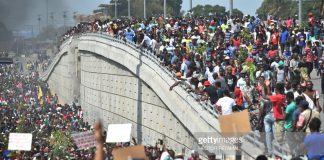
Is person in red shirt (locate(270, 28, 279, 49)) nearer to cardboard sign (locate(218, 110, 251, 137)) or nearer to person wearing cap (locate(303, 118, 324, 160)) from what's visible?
person wearing cap (locate(303, 118, 324, 160))

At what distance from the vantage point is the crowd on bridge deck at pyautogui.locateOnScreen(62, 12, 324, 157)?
55.8ft

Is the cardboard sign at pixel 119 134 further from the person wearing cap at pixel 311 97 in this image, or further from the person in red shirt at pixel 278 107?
the person wearing cap at pixel 311 97

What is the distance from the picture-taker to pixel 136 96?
3997cm

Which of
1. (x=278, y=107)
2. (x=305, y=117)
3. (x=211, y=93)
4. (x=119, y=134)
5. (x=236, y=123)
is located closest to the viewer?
(x=236, y=123)

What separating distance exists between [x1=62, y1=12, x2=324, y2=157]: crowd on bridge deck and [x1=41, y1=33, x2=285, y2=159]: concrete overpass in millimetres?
537

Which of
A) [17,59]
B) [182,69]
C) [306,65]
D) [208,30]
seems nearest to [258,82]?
[306,65]

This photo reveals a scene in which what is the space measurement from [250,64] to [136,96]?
13.4 m

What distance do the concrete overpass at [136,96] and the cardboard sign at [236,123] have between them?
94.5 inches

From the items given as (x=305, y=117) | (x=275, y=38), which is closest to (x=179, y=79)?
(x=275, y=38)

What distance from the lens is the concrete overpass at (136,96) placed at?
25.5 metres

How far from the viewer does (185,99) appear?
27703mm

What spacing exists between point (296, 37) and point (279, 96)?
15.4 metres

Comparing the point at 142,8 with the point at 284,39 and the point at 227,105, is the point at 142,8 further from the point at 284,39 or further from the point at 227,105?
the point at 227,105

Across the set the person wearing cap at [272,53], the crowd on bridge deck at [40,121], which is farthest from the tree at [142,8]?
the person wearing cap at [272,53]
